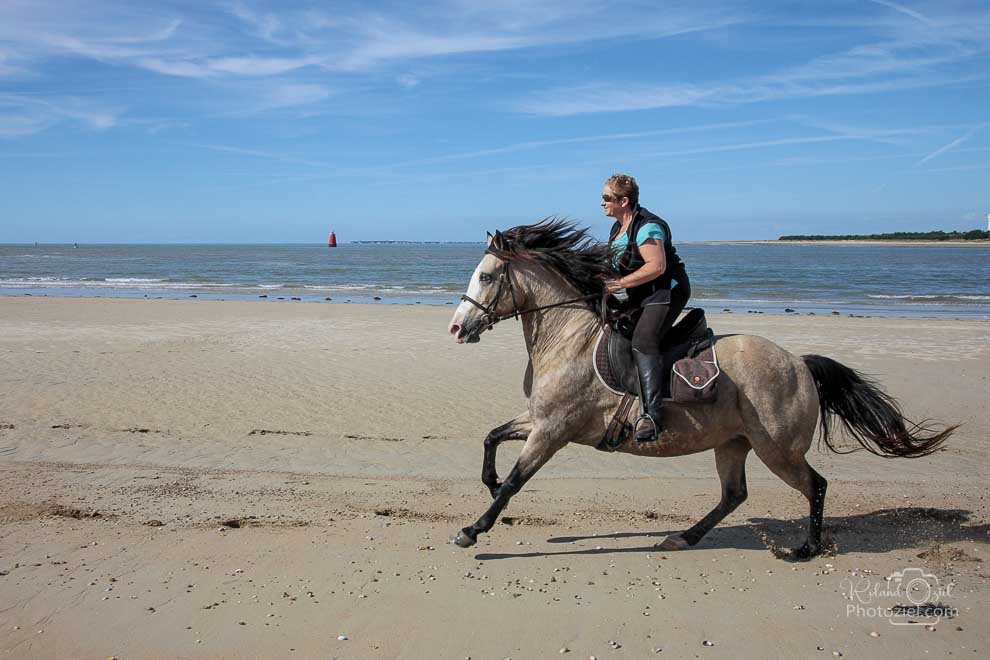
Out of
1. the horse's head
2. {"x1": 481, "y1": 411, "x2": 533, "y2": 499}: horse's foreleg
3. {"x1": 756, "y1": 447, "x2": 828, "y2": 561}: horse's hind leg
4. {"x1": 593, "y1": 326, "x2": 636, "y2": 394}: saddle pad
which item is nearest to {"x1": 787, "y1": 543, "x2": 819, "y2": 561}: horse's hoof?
{"x1": 756, "y1": 447, "x2": 828, "y2": 561}: horse's hind leg

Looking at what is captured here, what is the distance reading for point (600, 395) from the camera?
5.36 meters

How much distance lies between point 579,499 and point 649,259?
2770 millimetres

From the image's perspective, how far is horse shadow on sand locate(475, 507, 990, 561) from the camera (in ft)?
18.4

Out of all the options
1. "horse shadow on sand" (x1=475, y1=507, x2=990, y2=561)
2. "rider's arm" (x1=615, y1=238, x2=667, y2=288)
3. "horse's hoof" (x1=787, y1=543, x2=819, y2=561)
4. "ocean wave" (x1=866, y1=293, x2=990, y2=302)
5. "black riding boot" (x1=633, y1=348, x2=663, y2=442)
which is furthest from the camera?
"ocean wave" (x1=866, y1=293, x2=990, y2=302)

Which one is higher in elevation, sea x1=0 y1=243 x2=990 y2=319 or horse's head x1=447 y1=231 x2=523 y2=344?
horse's head x1=447 y1=231 x2=523 y2=344

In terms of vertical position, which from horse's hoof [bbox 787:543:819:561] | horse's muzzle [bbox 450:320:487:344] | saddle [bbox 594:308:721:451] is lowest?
horse's hoof [bbox 787:543:819:561]

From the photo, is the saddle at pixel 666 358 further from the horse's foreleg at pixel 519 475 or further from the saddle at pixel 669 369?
the horse's foreleg at pixel 519 475

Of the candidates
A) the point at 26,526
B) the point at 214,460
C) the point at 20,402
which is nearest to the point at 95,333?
the point at 20,402

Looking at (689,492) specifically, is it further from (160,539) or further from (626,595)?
(160,539)

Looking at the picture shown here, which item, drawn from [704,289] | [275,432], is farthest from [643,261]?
[704,289]

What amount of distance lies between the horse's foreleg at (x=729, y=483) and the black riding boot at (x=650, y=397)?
2.77ft

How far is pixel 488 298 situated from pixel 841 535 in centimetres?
344

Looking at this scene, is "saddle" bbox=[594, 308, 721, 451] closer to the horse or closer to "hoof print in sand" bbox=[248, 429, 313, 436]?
the horse

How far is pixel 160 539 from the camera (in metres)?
5.51
